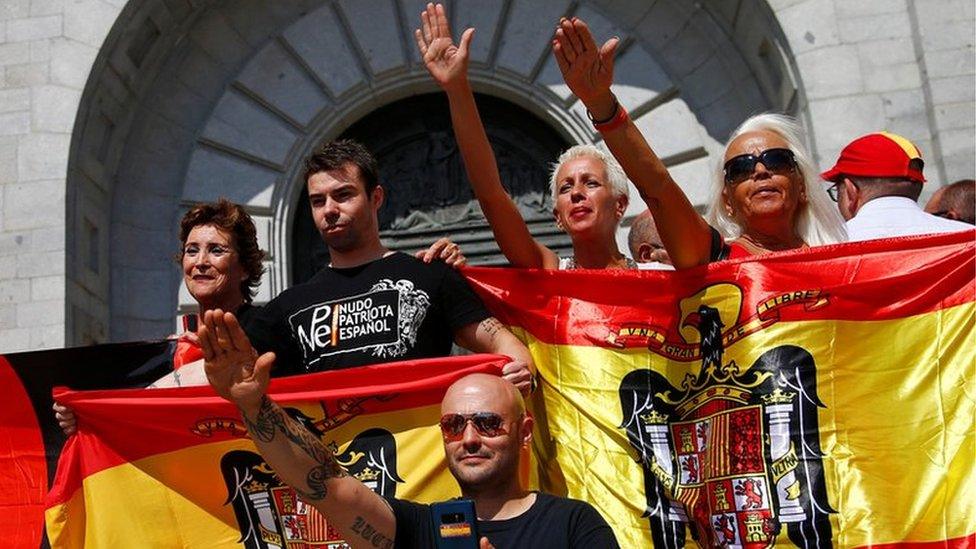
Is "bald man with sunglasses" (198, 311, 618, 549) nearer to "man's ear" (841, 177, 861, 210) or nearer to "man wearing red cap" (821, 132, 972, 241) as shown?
"man wearing red cap" (821, 132, 972, 241)

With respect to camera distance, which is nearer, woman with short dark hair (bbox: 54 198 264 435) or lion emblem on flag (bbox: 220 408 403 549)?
lion emblem on flag (bbox: 220 408 403 549)

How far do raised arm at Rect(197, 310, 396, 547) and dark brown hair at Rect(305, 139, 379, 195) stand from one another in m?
1.78

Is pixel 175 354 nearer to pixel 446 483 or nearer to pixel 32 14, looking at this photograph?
pixel 446 483

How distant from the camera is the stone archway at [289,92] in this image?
11438 millimetres

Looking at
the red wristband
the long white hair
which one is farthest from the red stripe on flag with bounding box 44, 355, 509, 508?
the long white hair

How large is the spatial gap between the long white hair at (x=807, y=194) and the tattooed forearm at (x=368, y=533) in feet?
8.19

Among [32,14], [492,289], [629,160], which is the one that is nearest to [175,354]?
[492,289]

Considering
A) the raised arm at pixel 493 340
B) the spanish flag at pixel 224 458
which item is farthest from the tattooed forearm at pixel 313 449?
the raised arm at pixel 493 340

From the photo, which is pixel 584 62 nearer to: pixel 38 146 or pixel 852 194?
pixel 852 194

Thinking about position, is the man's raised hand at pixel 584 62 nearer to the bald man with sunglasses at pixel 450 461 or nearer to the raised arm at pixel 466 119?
the raised arm at pixel 466 119

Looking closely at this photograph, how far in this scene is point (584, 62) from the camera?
16.6 ft

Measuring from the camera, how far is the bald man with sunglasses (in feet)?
12.8

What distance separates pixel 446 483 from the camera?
5520 millimetres

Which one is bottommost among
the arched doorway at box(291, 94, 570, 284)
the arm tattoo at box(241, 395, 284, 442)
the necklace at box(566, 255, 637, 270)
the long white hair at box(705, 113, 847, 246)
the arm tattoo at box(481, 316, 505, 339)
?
the arm tattoo at box(241, 395, 284, 442)
